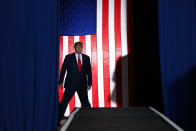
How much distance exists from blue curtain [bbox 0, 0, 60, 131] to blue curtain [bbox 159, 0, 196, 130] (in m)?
1.02

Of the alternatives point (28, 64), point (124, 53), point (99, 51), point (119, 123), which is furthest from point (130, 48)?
point (119, 123)

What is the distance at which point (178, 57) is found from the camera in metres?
1.75

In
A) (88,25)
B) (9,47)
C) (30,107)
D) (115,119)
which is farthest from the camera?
(88,25)

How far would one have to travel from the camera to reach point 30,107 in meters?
1.63

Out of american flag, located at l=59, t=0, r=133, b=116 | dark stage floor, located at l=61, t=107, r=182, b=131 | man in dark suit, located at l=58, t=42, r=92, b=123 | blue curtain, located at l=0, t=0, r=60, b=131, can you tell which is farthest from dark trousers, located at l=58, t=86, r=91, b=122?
dark stage floor, located at l=61, t=107, r=182, b=131

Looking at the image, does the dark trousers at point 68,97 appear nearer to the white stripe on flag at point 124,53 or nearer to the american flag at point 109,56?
the american flag at point 109,56

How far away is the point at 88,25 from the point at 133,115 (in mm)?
2505

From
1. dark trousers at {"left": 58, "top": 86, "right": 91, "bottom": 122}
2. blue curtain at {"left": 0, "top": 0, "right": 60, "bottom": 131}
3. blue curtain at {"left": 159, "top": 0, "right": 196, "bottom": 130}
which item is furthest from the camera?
dark trousers at {"left": 58, "top": 86, "right": 91, "bottom": 122}

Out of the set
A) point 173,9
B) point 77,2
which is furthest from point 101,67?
point 173,9

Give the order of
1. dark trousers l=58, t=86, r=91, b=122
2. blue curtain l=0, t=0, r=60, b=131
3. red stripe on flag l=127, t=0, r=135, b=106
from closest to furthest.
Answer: blue curtain l=0, t=0, r=60, b=131 < dark trousers l=58, t=86, r=91, b=122 < red stripe on flag l=127, t=0, r=135, b=106

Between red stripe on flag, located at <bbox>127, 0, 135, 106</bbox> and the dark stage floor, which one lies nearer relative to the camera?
the dark stage floor

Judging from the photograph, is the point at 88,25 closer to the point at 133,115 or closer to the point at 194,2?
the point at 194,2

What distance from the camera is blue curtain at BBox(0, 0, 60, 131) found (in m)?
1.52

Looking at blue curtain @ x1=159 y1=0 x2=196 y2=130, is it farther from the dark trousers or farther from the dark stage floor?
the dark trousers
